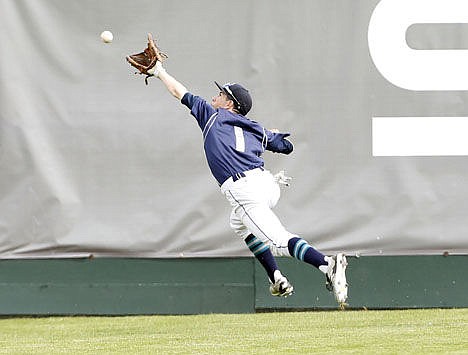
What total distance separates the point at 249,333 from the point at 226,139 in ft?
4.54

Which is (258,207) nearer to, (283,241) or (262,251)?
(283,241)

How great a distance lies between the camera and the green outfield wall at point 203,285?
31.0ft

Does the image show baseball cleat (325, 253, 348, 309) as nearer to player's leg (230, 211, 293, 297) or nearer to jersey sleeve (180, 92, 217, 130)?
player's leg (230, 211, 293, 297)

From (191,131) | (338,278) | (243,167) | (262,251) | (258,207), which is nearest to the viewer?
(338,278)

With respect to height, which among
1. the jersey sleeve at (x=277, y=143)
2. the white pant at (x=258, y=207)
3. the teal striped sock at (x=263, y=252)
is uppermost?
the jersey sleeve at (x=277, y=143)

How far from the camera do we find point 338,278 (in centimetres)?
728

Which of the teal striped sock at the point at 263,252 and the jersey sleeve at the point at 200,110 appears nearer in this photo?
the jersey sleeve at the point at 200,110

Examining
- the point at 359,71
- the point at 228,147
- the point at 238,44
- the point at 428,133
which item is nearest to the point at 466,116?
the point at 428,133

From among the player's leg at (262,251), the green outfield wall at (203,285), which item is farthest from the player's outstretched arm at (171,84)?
the green outfield wall at (203,285)

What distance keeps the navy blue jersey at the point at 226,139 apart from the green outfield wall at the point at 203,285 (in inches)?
68.8

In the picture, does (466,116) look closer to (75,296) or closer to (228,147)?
(228,147)

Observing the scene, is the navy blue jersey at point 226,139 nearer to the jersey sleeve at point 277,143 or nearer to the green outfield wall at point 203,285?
the jersey sleeve at point 277,143

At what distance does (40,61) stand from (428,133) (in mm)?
3236

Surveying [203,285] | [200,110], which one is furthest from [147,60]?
[203,285]
